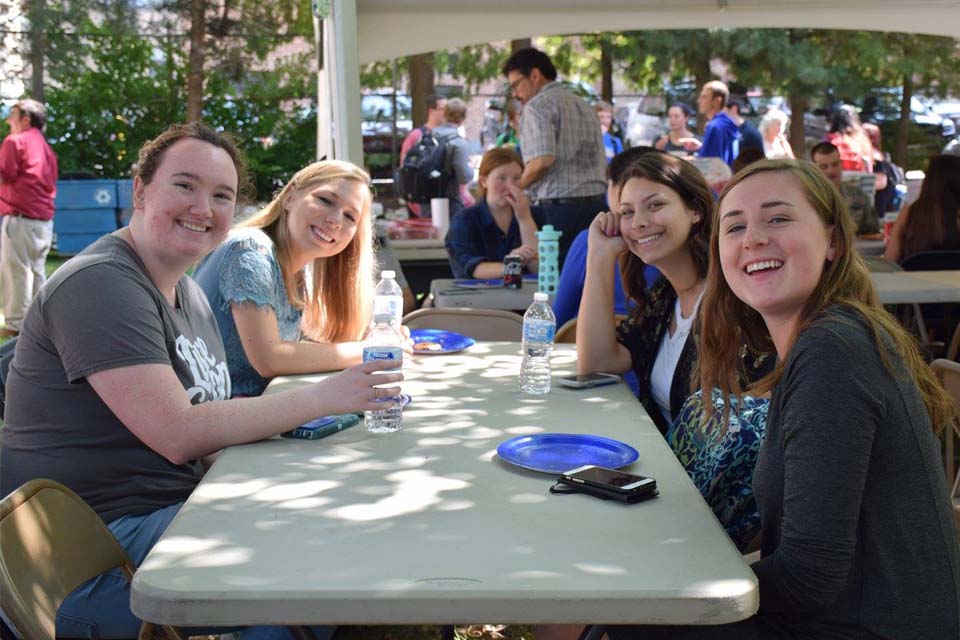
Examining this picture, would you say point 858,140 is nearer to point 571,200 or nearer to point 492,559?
point 571,200

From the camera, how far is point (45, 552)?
1.79m

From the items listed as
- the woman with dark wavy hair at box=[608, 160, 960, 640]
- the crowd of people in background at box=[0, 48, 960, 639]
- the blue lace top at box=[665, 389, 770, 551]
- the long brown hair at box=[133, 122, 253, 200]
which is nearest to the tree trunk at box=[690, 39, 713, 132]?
the crowd of people in background at box=[0, 48, 960, 639]

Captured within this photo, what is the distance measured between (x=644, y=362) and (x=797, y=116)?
14562 mm

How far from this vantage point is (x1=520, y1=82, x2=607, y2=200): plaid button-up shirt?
6.29 meters

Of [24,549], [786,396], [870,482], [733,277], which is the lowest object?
[24,549]

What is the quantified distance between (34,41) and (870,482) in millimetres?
15083

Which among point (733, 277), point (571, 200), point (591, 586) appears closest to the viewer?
→ point (591, 586)

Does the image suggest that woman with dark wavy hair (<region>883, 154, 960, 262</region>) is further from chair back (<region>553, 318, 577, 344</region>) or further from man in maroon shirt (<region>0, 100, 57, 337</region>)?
man in maroon shirt (<region>0, 100, 57, 337</region>)

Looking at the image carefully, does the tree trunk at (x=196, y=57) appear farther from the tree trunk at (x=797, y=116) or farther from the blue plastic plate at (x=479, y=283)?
the blue plastic plate at (x=479, y=283)

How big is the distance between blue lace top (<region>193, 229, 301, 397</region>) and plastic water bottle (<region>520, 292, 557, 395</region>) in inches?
30.8

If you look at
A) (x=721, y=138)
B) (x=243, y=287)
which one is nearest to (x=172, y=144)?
(x=243, y=287)

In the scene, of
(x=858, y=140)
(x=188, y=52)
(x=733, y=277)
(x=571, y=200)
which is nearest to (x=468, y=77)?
(x=188, y=52)

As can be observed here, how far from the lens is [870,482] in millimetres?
1625

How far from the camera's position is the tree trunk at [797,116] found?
1606cm
